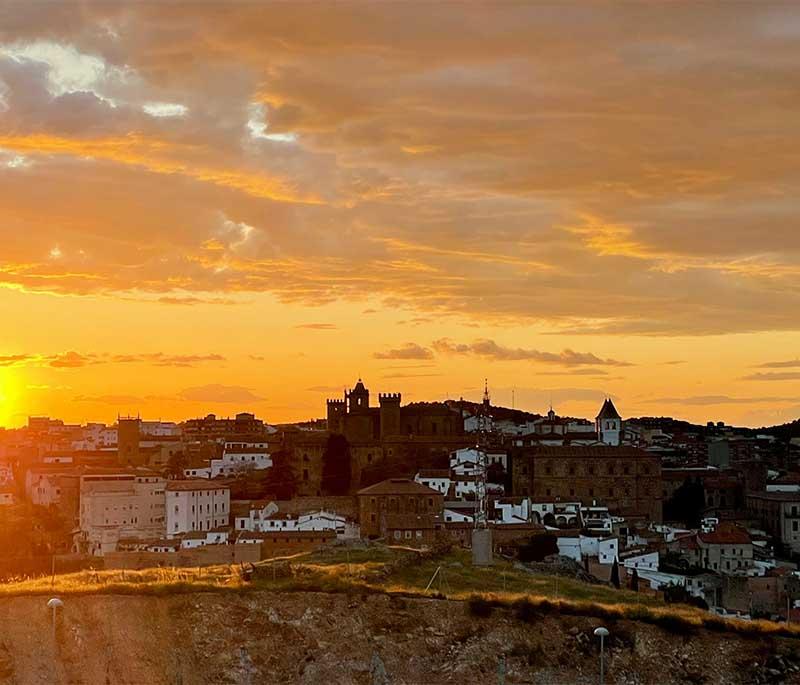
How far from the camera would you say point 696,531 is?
222 ft

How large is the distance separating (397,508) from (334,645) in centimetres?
3719

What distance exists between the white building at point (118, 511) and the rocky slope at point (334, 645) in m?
43.2

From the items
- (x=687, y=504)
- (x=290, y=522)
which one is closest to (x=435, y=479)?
(x=290, y=522)

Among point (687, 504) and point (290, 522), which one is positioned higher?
point (687, 504)

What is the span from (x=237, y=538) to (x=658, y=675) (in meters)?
35.9

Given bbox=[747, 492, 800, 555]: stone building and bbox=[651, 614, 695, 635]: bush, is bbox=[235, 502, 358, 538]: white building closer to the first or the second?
bbox=[747, 492, 800, 555]: stone building

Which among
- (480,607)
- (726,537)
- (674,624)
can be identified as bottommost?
(674,624)

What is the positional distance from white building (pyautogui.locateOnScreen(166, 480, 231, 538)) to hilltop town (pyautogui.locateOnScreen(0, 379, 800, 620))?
0.09 metres

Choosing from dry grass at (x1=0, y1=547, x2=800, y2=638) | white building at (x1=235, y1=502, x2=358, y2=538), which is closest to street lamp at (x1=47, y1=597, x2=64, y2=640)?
dry grass at (x1=0, y1=547, x2=800, y2=638)

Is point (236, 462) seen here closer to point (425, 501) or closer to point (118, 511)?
point (118, 511)

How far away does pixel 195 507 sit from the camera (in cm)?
6931

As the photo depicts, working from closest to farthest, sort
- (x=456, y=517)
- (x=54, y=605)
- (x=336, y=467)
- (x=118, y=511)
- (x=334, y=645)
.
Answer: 1. (x=54, y=605)
2. (x=334, y=645)
3. (x=456, y=517)
4. (x=118, y=511)
5. (x=336, y=467)

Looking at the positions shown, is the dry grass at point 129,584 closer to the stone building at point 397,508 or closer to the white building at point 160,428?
the stone building at point 397,508

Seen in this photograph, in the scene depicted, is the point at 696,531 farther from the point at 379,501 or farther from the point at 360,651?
the point at 360,651
